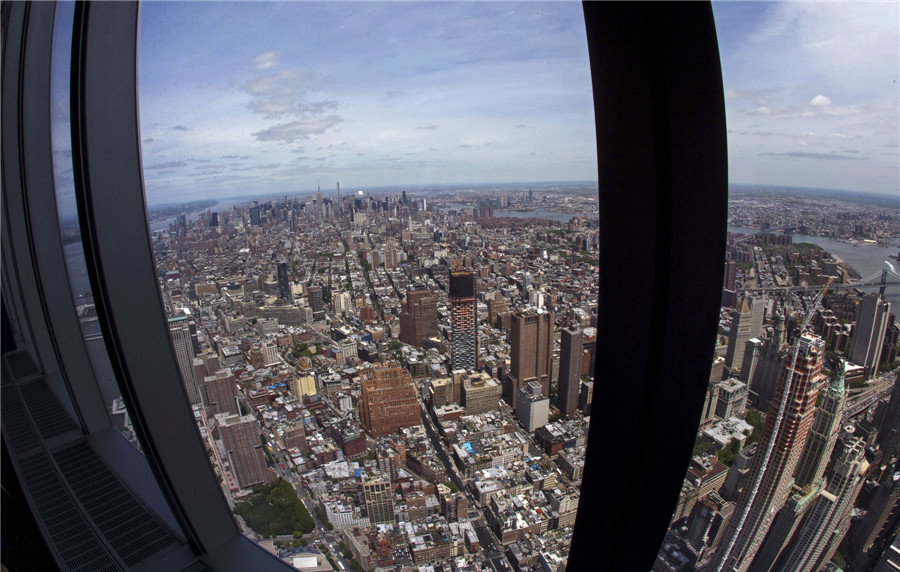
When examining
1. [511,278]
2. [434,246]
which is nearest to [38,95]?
[434,246]

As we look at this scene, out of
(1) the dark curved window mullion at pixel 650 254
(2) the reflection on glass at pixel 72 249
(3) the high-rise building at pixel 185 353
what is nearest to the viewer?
(1) the dark curved window mullion at pixel 650 254

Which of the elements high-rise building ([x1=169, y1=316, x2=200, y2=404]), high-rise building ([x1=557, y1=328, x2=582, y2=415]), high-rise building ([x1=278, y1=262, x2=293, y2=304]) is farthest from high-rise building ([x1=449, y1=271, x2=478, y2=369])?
high-rise building ([x1=169, y1=316, x2=200, y2=404])

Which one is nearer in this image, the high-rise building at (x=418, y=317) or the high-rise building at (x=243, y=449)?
the high-rise building at (x=243, y=449)

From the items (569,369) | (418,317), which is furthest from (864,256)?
(418,317)

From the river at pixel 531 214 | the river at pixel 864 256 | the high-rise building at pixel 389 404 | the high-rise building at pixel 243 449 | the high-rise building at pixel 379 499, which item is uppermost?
the river at pixel 531 214

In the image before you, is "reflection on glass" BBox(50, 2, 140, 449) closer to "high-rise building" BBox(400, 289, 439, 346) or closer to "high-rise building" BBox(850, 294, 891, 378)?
"high-rise building" BBox(400, 289, 439, 346)

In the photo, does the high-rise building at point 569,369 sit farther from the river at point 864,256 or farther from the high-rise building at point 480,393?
the river at point 864,256

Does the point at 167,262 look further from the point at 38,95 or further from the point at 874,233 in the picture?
the point at 874,233

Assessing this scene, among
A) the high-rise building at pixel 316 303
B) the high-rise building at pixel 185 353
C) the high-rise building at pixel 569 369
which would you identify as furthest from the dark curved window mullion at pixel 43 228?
the high-rise building at pixel 569 369
